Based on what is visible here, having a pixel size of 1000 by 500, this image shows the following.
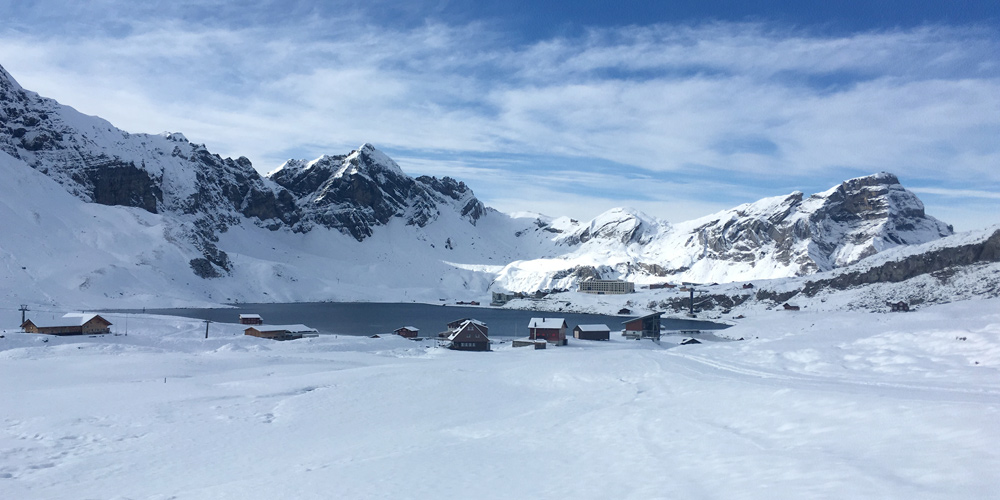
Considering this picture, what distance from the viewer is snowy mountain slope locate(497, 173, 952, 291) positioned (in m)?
157

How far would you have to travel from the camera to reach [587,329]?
65.9 m

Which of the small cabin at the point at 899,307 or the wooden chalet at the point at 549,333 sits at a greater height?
the small cabin at the point at 899,307

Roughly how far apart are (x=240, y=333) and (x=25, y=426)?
3999 cm

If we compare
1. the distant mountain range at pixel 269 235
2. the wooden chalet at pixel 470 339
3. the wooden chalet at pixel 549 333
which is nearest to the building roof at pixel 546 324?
the wooden chalet at pixel 549 333

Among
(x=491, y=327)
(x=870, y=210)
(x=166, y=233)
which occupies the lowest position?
(x=491, y=327)

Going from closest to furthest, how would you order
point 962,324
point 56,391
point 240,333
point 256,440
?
point 256,440, point 56,391, point 962,324, point 240,333

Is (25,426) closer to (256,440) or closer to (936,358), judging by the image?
(256,440)

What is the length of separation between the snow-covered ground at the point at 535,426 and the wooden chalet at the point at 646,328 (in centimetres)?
3335

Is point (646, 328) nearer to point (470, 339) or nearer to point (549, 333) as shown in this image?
point (549, 333)

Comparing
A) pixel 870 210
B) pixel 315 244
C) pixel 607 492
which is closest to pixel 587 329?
pixel 607 492

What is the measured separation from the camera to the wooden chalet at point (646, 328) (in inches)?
2606

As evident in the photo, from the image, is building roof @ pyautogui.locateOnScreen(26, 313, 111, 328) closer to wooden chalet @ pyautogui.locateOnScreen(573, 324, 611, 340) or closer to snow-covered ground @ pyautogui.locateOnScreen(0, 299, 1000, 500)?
snow-covered ground @ pyautogui.locateOnScreen(0, 299, 1000, 500)

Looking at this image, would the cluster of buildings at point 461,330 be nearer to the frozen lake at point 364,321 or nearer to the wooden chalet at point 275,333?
the wooden chalet at point 275,333

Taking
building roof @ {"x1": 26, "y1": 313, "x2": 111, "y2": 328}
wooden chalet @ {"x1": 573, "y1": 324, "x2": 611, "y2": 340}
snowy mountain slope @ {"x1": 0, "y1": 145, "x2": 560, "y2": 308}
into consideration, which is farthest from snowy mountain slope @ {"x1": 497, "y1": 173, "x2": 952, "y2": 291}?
building roof @ {"x1": 26, "y1": 313, "x2": 111, "y2": 328}
